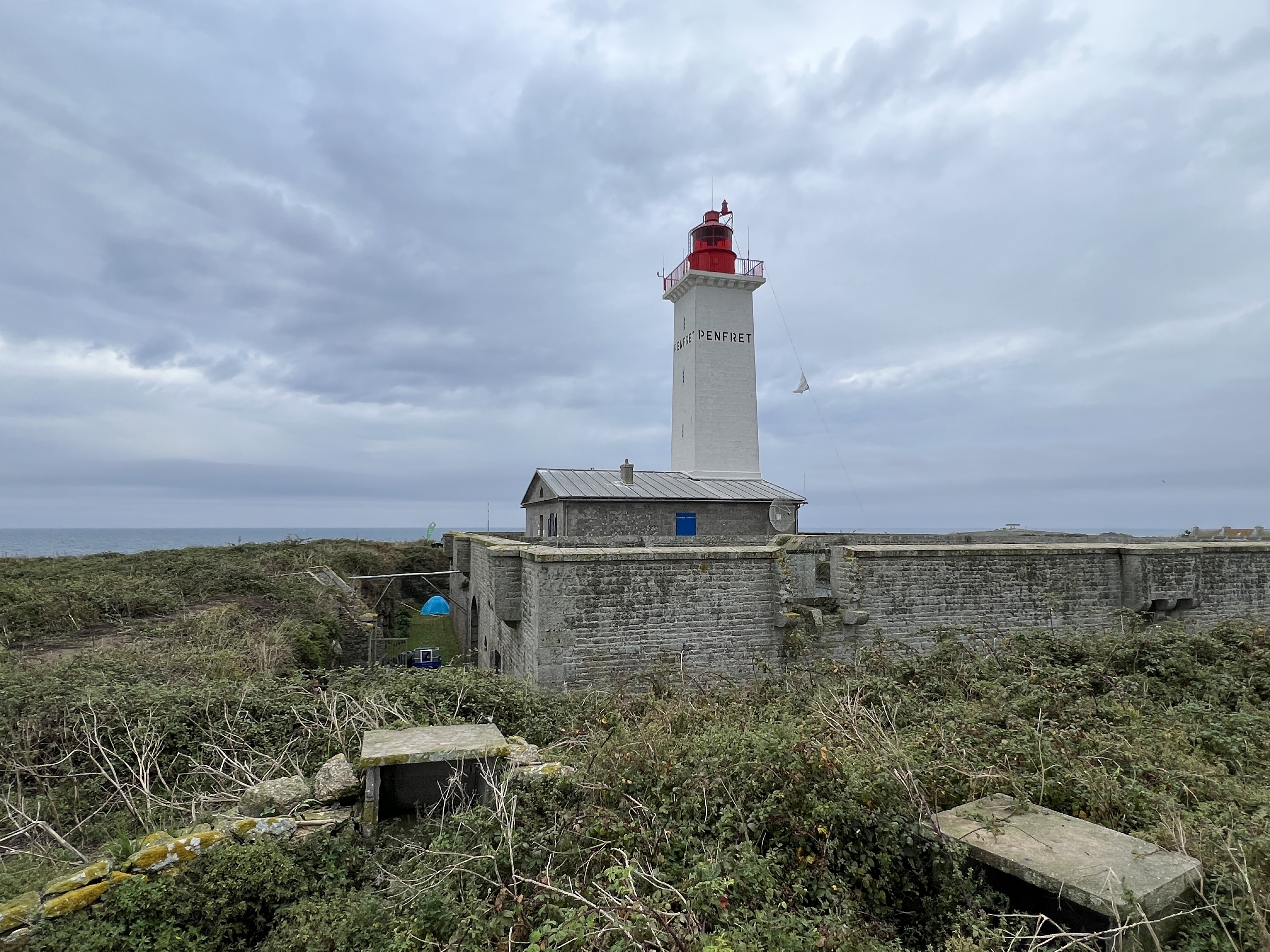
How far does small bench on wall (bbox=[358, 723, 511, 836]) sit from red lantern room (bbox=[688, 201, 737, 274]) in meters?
22.4

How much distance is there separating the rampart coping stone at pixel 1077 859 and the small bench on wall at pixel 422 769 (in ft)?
9.70

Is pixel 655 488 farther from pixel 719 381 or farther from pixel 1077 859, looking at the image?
pixel 1077 859

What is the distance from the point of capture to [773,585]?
412 inches

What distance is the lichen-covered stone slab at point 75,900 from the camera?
135 inches

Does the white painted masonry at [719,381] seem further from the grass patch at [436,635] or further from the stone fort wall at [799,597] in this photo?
the stone fort wall at [799,597]

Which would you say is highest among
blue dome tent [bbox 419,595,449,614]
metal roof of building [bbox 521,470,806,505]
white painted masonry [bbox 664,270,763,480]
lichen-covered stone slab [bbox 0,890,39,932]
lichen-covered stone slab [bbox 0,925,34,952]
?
white painted masonry [bbox 664,270,763,480]

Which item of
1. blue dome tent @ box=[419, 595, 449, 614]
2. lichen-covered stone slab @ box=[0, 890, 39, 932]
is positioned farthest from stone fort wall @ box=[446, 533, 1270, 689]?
blue dome tent @ box=[419, 595, 449, 614]

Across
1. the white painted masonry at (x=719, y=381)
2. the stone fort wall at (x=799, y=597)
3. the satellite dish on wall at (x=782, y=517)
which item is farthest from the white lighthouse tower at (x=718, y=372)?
the stone fort wall at (x=799, y=597)

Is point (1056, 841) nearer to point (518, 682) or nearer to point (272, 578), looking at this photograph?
point (518, 682)

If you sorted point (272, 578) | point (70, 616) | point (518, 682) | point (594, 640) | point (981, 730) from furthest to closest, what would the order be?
point (272, 578), point (70, 616), point (594, 640), point (518, 682), point (981, 730)

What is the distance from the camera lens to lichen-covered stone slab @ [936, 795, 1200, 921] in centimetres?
284

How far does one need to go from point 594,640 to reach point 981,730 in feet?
18.4

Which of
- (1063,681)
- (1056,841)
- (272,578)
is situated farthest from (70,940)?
(272,578)

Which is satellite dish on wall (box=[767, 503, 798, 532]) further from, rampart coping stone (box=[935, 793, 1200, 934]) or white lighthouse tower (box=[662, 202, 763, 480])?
rampart coping stone (box=[935, 793, 1200, 934])
